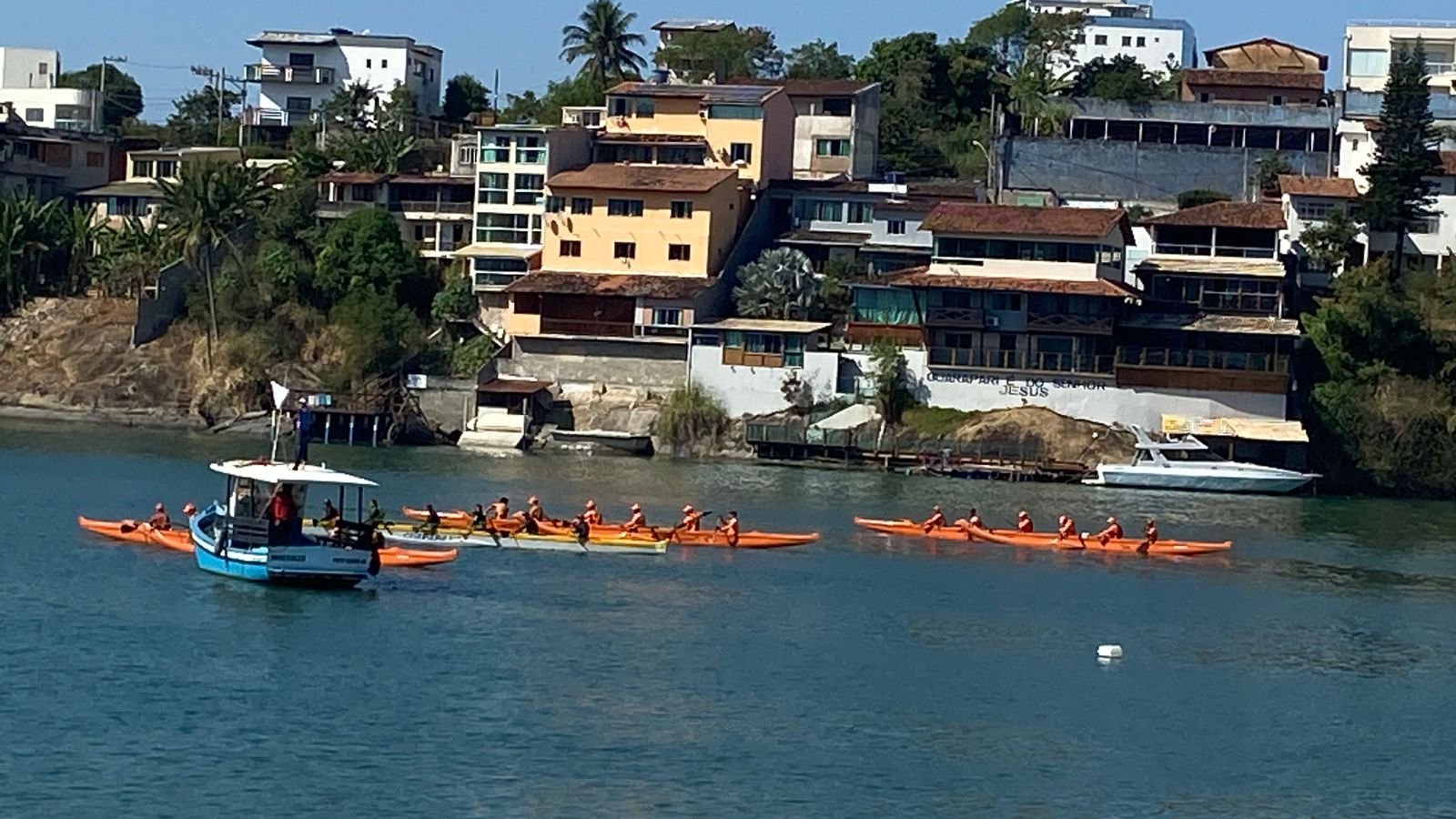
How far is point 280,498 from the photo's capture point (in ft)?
148

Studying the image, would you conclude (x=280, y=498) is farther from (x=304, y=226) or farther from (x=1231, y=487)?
(x=304, y=226)

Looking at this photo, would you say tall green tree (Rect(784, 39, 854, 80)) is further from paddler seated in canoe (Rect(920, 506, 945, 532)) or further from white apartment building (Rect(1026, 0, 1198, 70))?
paddler seated in canoe (Rect(920, 506, 945, 532))

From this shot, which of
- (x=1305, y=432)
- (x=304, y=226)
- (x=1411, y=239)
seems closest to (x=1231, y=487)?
(x=1305, y=432)

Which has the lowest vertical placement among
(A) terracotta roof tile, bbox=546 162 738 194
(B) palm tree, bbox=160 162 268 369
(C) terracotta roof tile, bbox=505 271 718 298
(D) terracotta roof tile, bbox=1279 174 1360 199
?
(C) terracotta roof tile, bbox=505 271 718 298

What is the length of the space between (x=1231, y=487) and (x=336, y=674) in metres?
41.6

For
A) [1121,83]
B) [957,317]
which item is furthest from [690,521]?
[1121,83]

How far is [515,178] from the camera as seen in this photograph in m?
90.2

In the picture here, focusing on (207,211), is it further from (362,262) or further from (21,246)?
(21,246)

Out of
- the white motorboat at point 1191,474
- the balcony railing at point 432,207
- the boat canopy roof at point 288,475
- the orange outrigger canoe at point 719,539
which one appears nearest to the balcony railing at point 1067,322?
the white motorboat at point 1191,474

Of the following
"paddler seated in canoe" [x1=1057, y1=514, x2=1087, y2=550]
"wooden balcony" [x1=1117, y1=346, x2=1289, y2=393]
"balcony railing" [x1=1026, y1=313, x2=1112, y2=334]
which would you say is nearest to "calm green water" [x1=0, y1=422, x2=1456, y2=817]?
"paddler seated in canoe" [x1=1057, y1=514, x2=1087, y2=550]

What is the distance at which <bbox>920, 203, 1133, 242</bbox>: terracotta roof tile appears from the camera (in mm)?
78625

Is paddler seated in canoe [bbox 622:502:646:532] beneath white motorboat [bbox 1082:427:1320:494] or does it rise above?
beneath

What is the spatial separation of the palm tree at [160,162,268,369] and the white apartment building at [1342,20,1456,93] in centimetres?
5096

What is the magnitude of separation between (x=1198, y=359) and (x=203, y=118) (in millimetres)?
61369
